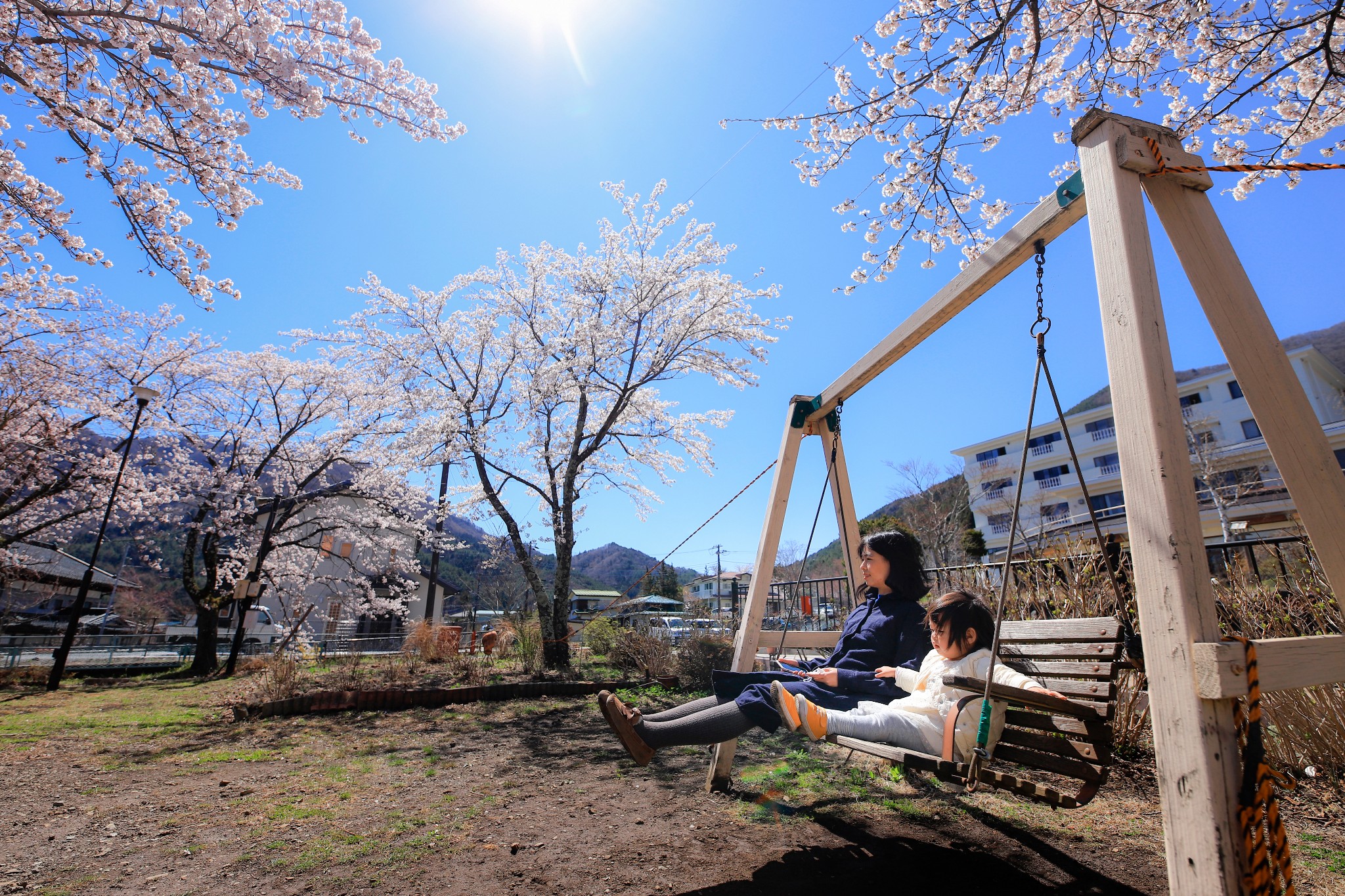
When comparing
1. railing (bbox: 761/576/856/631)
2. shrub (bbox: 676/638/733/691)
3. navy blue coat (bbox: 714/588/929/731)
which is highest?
railing (bbox: 761/576/856/631)

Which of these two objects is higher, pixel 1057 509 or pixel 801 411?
pixel 1057 509

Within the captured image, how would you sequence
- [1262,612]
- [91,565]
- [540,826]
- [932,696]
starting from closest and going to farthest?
[932,696] < [540,826] < [1262,612] < [91,565]

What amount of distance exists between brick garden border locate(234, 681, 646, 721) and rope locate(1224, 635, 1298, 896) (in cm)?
739

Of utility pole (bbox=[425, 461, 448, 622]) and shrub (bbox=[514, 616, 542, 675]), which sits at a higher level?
utility pole (bbox=[425, 461, 448, 622])

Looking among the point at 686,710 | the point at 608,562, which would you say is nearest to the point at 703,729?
the point at 686,710

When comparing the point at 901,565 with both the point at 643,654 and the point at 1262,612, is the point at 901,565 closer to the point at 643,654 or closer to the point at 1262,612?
the point at 1262,612

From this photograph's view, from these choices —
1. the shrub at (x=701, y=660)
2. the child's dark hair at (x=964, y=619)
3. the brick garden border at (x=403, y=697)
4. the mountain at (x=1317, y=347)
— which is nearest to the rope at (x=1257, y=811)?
the child's dark hair at (x=964, y=619)

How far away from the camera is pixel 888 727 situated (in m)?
2.51

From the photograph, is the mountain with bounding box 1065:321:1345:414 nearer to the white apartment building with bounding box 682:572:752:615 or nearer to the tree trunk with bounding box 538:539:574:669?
the white apartment building with bounding box 682:572:752:615

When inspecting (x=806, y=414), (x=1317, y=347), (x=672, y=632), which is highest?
(x=1317, y=347)

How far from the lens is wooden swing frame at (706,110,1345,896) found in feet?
4.88

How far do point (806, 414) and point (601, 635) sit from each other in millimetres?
9308

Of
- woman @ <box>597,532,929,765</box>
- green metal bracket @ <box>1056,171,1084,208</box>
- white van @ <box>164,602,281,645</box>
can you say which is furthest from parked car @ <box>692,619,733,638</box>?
white van @ <box>164,602,281,645</box>

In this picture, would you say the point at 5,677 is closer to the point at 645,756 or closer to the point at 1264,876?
the point at 645,756
